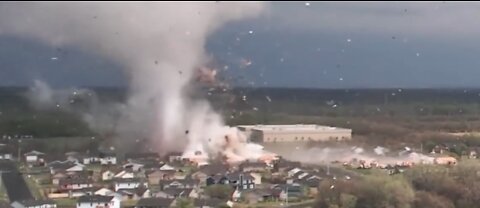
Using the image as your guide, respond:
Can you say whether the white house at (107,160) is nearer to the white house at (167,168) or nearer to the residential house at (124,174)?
the residential house at (124,174)

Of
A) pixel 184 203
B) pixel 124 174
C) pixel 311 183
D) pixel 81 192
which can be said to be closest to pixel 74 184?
pixel 81 192

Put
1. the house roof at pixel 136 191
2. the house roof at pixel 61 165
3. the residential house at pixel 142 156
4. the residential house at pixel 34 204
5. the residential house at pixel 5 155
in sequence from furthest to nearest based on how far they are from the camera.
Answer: the residential house at pixel 142 156 < the residential house at pixel 5 155 < the house roof at pixel 61 165 < the house roof at pixel 136 191 < the residential house at pixel 34 204

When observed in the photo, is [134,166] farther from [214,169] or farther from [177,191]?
[177,191]

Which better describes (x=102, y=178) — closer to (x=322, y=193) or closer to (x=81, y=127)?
(x=81, y=127)

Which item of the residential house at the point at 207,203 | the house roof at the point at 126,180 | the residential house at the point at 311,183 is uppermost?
the house roof at the point at 126,180

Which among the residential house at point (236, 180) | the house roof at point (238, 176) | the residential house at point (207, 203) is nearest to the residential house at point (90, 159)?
the residential house at point (236, 180)

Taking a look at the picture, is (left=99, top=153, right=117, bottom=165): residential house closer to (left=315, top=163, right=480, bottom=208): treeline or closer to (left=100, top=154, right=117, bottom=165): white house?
(left=100, top=154, right=117, bottom=165): white house

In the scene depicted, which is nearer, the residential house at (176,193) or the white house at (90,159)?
the residential house at (176,193)
